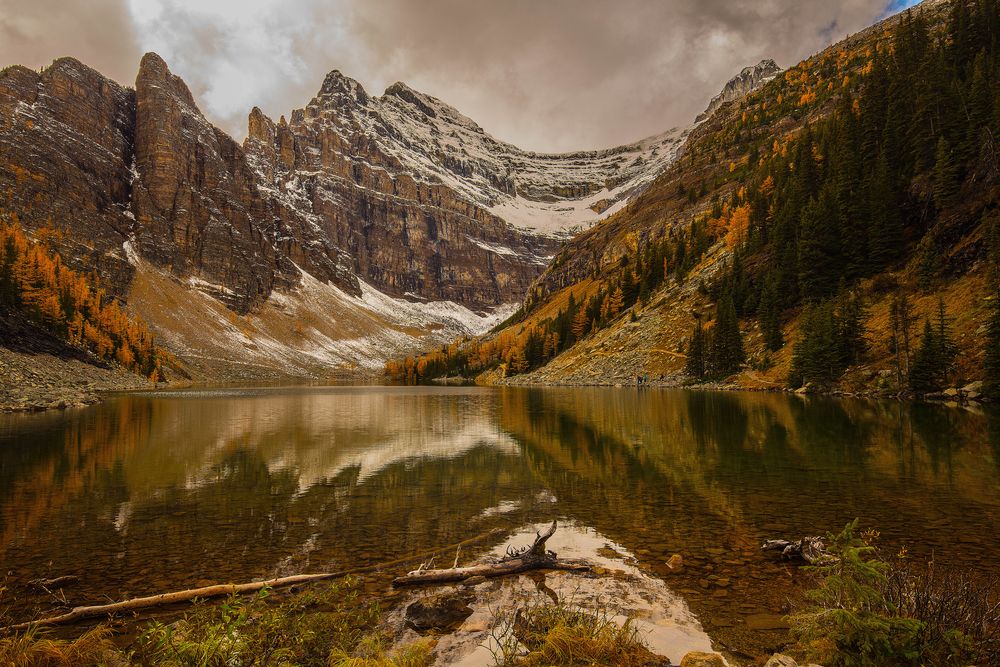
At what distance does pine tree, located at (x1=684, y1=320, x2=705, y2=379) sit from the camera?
7444 centimetres

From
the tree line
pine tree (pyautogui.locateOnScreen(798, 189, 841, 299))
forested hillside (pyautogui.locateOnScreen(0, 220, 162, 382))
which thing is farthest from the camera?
forested hillside (pyautogui.locateOnScreen(0, 220, 162, 382))

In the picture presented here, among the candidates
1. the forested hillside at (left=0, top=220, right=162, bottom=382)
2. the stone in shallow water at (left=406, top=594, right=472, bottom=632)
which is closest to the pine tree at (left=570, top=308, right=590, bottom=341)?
the forested hillside at (left=0, top=220, right=162, bottom=382)

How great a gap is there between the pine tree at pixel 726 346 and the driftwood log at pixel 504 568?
66.6 metres

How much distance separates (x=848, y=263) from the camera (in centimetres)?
6134

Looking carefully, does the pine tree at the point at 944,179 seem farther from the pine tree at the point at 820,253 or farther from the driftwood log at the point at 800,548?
the driftwood log at the point at 800,548

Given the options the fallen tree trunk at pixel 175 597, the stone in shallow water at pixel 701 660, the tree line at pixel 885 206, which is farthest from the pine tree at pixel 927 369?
the fallen tree trunk at pixel 175 597

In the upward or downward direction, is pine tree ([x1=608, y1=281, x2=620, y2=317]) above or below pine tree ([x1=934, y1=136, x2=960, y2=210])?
below

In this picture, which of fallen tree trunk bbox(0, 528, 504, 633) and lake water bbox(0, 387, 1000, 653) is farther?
lake water bbox(0, 387, 1000, 653)

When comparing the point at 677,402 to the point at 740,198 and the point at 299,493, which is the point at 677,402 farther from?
the point at 740,198

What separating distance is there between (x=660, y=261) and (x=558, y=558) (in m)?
106

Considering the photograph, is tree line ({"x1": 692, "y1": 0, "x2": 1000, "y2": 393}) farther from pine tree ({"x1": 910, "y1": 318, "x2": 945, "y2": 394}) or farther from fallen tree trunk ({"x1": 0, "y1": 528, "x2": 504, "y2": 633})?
fallen tree trunk ({"x1": 0, "y1": 528, "x2": 504, "y2": 633})

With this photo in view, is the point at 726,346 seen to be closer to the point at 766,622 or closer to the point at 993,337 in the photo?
the point at 993,337

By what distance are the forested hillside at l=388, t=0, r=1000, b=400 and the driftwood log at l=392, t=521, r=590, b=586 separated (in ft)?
132

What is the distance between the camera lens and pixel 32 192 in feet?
629
